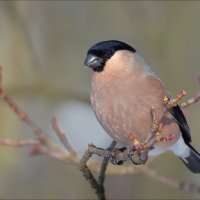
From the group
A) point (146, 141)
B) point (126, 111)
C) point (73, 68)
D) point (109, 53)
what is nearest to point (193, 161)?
point (126, 111)

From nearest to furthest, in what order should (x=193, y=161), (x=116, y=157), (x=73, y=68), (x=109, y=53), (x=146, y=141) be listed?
(x=146, y=141)
(x=116, y=157)
(x=109, y=53)
(x=193, y=161)
(x=73, y=68)

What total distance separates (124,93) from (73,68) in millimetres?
2451

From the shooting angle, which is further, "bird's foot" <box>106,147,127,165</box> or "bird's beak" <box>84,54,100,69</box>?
"bird's beak" <box>84,54,100,69</box>

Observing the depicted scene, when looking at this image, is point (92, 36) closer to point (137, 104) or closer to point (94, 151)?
point (137, 104)

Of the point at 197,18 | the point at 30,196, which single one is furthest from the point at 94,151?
the point at 197,18

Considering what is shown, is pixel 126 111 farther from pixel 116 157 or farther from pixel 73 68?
pixel 73 68

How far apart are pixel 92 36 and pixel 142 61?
2.20 m

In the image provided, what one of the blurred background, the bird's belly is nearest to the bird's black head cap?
the bird's belly

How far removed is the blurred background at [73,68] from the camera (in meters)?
4.41

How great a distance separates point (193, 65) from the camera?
4840 millimetres

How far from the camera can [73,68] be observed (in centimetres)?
542

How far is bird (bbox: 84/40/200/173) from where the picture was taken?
301 centimetres

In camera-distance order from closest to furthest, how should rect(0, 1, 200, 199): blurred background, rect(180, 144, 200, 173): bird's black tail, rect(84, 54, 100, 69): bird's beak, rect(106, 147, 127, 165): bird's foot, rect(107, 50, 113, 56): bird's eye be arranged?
rect(106, 147, 127, 165): bird's foot, rect(84, 54, 100, 69): bird's beak, rect(107, 50, 113, 56): bird's eye, rect(180, 144, 200, 173): bird's black tail, rect(0, 1, 200, 199): blurred background

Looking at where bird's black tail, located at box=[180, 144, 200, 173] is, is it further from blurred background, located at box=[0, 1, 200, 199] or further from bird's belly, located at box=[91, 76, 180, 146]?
blurred background, located at box=[0, 1, 200, 199]
